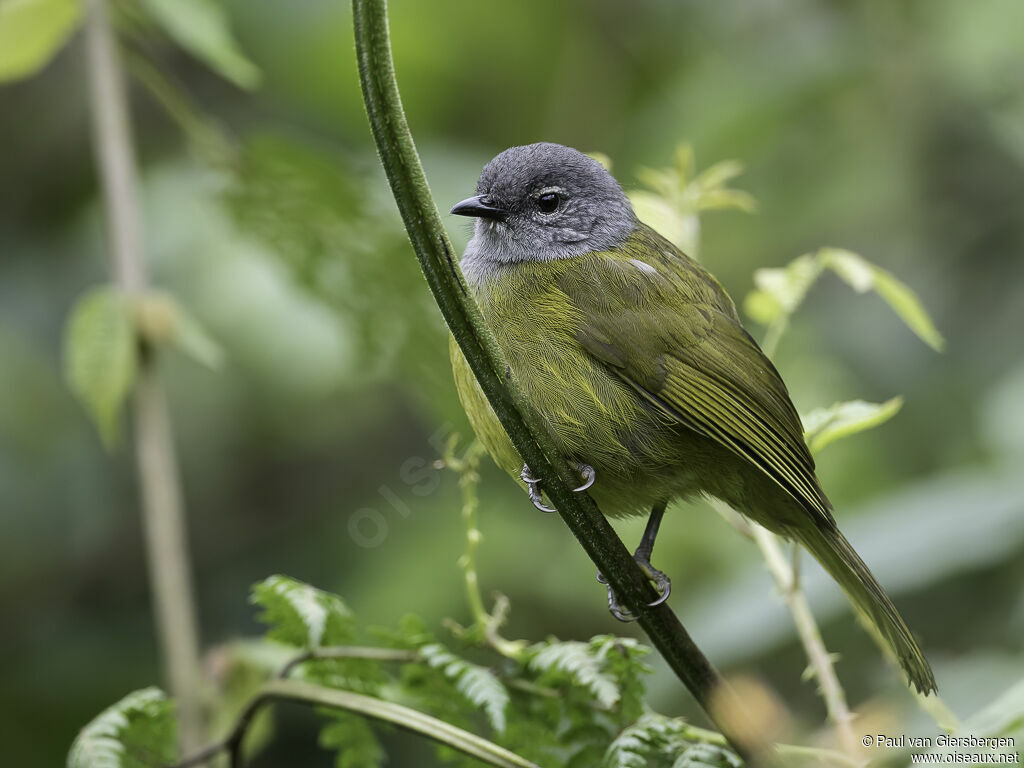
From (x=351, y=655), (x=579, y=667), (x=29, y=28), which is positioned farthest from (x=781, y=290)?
(x=29, y=28)

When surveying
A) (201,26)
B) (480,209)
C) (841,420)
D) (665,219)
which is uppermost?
(201,26)

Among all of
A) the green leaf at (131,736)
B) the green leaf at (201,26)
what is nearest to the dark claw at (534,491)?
the green leaf at (131,736)

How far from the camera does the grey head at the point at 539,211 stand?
8.39 ft

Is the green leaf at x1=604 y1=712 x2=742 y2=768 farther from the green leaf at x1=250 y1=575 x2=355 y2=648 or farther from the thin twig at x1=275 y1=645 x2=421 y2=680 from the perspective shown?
the green leaf at x1=250 y1=575 x2=355 y2=648

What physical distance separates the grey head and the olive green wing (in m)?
0.19

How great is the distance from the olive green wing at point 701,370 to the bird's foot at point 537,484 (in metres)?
0.22

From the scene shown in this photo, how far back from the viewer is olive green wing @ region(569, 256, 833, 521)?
218 cm

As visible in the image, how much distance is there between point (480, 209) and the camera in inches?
100

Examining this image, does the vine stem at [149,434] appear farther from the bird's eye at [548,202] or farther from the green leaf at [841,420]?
the green leaf at [841,420]

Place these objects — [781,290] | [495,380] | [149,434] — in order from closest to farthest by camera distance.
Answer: [495,380] → [781,290] → [149,434]

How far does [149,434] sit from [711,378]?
1.14 meters

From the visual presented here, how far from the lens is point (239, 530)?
14.7ft

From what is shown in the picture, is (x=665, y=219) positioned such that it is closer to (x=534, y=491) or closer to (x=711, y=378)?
(x=711, y=378)

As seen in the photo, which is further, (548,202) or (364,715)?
(548,202)
